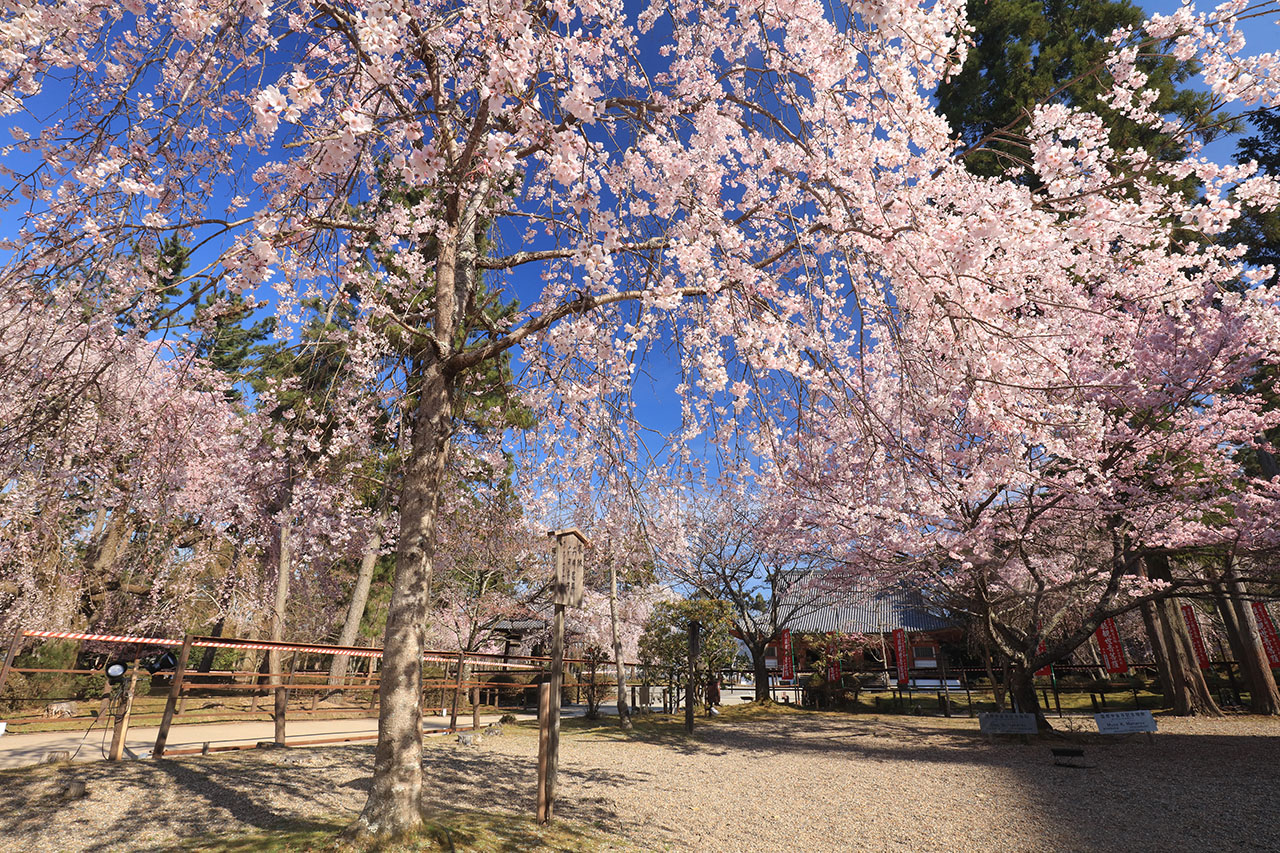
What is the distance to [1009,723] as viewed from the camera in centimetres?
1015

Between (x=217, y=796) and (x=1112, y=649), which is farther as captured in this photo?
(x=1112, y=649)

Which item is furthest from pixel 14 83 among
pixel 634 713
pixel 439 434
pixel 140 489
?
pixel 634 713

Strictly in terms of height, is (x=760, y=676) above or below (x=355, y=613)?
below

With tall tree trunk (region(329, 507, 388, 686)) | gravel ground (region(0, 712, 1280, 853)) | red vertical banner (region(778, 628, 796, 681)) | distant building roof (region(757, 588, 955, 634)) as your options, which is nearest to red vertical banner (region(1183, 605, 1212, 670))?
distant building roof (region(757, 588, 955, 634))

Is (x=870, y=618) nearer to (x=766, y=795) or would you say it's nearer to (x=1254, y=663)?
(x=1254, y=663)

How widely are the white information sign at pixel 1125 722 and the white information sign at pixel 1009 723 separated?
969mm

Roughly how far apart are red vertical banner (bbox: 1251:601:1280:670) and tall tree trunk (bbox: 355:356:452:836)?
19266mm

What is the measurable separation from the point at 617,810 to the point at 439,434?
4227 mm

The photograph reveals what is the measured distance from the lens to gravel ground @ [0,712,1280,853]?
183 inches

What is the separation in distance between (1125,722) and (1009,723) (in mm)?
1631

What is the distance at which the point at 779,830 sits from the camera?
5.54 metres

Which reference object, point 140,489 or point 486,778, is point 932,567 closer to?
point 486,778

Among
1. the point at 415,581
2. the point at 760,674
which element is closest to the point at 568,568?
the point at 415,581

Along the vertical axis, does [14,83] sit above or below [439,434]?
above
